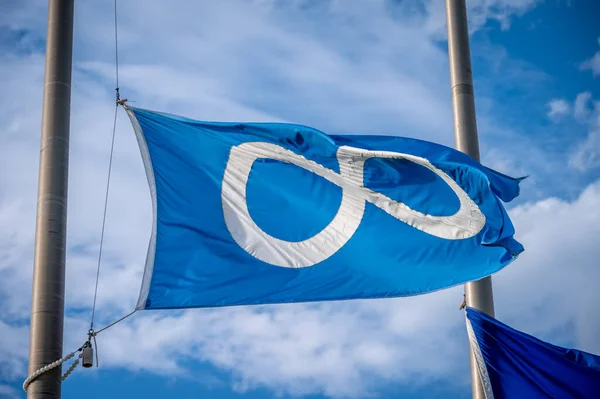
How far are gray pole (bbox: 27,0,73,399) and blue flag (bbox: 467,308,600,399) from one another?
519cm

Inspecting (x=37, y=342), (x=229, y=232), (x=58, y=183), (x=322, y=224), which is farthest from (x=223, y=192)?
(x=37, y=342)

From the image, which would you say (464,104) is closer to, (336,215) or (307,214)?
(336,215)

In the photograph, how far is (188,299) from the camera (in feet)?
39.4

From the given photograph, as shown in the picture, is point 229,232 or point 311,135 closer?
point 229,232

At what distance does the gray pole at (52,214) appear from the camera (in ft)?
35.2

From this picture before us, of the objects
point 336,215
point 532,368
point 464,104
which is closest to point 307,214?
point 336,215

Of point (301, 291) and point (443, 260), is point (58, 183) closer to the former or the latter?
point (301, 291)

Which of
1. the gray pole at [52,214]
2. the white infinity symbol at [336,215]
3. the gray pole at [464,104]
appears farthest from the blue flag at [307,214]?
the gray pole at [52,214]

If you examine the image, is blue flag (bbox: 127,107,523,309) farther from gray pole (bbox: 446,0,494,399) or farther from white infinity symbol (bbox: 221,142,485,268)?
gray pole (bbox: 446,0,494,399)

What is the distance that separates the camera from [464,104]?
44.2 ft

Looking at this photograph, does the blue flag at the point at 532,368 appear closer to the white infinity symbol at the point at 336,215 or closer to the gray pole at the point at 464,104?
the gray pole at the point at 464,104

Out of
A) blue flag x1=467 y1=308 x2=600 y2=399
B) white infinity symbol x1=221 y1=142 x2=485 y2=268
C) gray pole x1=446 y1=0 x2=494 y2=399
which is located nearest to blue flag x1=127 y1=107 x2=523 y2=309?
white infinity symbol x1=221 y1=142 x2=485 y2=268

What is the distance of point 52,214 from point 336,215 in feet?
13.7

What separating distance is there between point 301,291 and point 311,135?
245 cm
